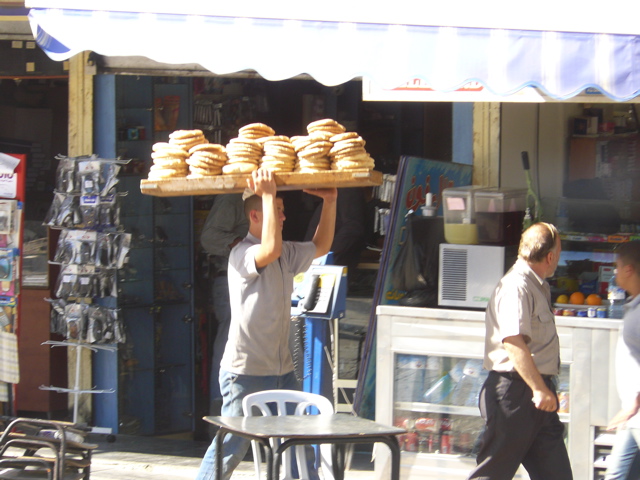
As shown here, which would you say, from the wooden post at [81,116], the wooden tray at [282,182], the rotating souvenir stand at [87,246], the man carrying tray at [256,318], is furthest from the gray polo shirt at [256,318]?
the wooden post at [81,116]

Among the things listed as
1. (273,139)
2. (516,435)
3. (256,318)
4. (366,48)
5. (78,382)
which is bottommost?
(78,382)

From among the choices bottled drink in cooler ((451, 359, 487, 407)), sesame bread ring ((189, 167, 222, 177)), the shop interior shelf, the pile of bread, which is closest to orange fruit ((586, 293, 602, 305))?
bottled drink in cooler ((451, 359, 487, 407))

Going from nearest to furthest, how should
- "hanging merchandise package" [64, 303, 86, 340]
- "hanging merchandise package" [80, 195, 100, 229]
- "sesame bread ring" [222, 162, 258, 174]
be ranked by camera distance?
"sesame bread ring" [222, 162, 258, 174]
"hanging merchandise package" [80, 195, 100, 229]
"hanging merchandise package" [64, 303, 86, 340]

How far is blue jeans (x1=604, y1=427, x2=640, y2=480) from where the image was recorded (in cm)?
445

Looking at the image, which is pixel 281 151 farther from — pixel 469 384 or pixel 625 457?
pixel 625 457

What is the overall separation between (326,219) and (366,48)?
88 cm

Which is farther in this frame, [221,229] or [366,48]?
[221,229]

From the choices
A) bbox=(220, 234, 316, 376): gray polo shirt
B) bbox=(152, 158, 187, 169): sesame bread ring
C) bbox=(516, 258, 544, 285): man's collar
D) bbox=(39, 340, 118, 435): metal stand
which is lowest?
bbox=(39, 340, 118, 435): metal stand

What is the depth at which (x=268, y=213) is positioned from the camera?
427 centimetres

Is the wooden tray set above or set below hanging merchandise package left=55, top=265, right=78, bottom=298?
above

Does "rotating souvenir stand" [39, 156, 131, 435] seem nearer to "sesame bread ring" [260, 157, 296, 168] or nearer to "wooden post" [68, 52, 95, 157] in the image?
"wooden post" [68, 52, 95, 157]

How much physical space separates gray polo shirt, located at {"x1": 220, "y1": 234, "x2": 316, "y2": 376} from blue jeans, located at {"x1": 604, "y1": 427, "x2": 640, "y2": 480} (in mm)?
1660

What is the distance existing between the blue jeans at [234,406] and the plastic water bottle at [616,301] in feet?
6.51

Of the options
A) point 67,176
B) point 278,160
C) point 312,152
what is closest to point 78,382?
point 67,176
